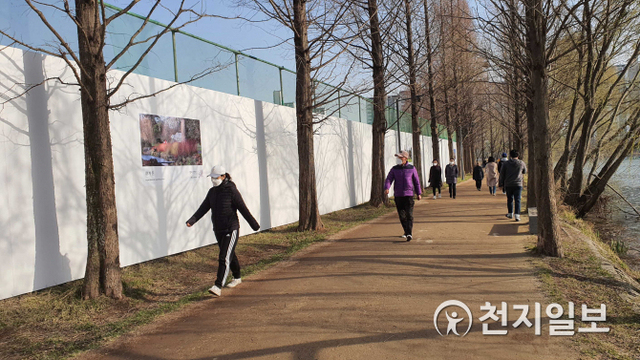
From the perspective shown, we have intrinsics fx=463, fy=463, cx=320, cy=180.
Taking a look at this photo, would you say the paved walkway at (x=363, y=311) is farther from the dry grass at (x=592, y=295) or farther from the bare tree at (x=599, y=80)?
the bare tree at (x=599, y=80)

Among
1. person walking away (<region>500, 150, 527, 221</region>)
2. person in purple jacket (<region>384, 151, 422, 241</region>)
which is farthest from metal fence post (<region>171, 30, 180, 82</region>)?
person walking away (<region>500, 150, 527, 221</region>)

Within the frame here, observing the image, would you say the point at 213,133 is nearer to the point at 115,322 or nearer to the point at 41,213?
the point at 41,213

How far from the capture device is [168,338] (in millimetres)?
4801

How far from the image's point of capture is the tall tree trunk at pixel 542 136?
286 inches

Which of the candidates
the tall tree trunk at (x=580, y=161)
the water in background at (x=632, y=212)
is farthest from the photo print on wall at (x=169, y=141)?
the tall tree trunk at (x=580, y=161)

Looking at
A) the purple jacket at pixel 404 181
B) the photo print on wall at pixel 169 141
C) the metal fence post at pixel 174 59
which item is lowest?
the purple jacket at pixel 404 181

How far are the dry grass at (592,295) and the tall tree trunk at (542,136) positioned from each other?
15.8 inches

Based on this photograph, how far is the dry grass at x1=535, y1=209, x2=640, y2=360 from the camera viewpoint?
3863mm

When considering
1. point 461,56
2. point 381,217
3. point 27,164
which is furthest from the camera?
point 461,56

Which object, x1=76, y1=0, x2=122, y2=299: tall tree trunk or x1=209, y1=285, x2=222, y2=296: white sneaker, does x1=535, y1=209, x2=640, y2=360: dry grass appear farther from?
x1=76, y1=0, x2=122, y2=299: tall tree trunk

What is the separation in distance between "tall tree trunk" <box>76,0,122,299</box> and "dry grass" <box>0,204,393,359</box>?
1.10 ft

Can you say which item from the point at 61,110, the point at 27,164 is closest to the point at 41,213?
the point at 27,164

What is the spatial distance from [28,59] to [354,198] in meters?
14.0

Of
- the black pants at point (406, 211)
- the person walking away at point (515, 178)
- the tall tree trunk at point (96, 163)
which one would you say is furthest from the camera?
the person walking away at point (515, 178)
